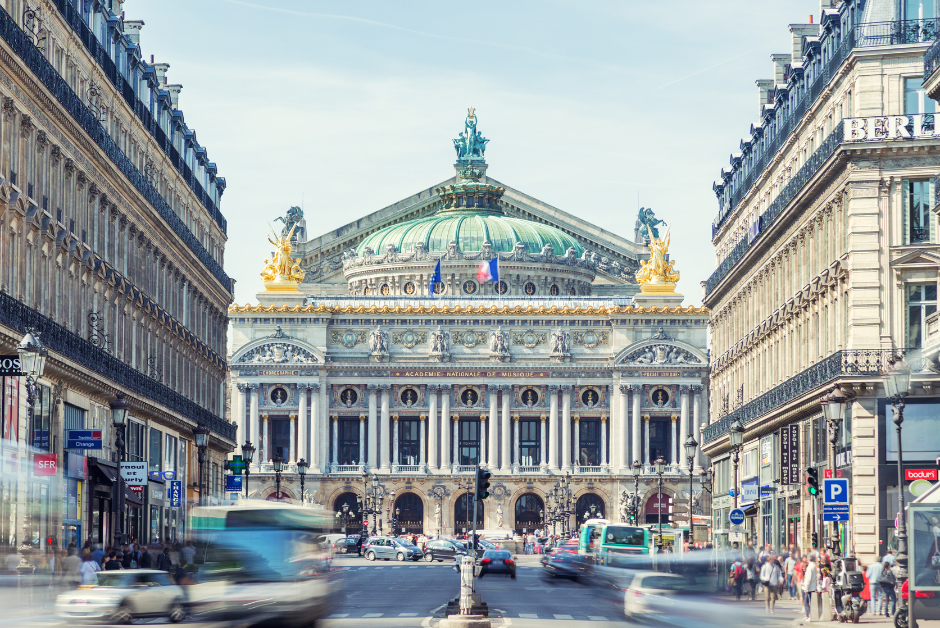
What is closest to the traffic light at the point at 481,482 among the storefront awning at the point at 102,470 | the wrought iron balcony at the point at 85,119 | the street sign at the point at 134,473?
the street sign at the point at 134,473

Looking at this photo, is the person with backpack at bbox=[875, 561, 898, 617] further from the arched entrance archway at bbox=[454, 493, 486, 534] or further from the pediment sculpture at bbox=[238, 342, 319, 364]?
the pediment sculpture at bbox=[238, 342, 319, 364]

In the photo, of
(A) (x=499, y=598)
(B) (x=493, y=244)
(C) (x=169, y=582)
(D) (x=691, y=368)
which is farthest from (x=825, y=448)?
(B) (x=493, y=244)

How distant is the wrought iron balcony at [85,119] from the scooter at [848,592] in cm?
2615

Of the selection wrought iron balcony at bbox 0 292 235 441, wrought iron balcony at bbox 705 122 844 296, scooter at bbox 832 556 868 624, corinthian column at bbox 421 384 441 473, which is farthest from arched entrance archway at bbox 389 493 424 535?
scooter at bbox 832 556 868 624

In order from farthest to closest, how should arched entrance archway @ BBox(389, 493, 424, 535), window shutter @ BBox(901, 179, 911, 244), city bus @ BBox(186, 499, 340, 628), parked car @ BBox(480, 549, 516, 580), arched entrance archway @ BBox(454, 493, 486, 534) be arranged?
arched entrance archway @ BBox(389, 493, 424, 535) → arched entrance archway @ BBox(454, 493, 486, 534) → parked car @ BBox(480, 549, 516, 580) → window shutter @ BBox(901, 179, 911, 244) → city bus @ BBox(186, 499, 340, 628)

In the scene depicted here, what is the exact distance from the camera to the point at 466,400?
144375mm

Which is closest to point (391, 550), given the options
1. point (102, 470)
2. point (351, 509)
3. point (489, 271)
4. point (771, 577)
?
point (351, 509)

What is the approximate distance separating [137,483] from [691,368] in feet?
298

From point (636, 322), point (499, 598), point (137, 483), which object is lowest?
point (499, 598)

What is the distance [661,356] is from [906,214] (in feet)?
282

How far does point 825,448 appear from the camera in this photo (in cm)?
6059

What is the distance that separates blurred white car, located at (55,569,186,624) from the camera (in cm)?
3788

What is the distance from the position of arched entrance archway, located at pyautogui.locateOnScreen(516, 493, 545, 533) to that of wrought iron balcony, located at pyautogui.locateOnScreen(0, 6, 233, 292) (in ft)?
213

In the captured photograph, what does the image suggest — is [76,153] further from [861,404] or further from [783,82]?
[783,82]
